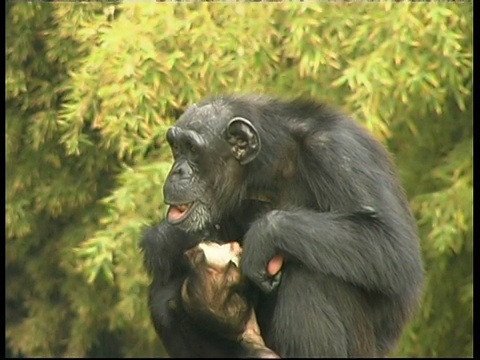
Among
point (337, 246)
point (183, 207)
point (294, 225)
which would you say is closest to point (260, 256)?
point (294, 225)

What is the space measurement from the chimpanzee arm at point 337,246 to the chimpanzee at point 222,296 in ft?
0.35

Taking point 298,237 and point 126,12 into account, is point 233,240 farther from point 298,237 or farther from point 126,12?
point 126,12

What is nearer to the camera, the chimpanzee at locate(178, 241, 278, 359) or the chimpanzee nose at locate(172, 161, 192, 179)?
the chimpanzee at locate(178, 241, 278, 359)

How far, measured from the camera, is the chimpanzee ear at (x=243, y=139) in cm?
445

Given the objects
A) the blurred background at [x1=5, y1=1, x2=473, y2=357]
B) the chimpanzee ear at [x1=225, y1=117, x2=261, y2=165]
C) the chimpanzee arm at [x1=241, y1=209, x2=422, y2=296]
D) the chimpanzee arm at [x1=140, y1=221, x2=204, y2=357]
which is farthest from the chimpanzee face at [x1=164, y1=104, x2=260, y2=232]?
the blurred background at [x1=5, y1=1, x2=473, y2=357]

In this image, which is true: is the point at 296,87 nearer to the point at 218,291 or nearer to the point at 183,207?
the point at 183,207

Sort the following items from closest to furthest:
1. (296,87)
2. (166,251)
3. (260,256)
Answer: (260,256), (166,251), (296,87)

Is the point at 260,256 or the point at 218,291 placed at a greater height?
the point at 260,256

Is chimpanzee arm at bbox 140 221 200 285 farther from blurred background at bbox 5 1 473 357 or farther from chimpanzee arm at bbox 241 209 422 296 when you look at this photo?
blurred background at bbox 5 1 473 357

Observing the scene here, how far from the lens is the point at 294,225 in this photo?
4207 mm

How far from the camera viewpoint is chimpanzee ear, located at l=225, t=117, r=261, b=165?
4453 mm

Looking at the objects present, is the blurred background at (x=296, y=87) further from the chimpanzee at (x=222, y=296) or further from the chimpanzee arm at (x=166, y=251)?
the chimpanzee at (x=222, y=296)

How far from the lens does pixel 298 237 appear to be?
4184mm

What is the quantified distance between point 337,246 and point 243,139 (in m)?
0.56
